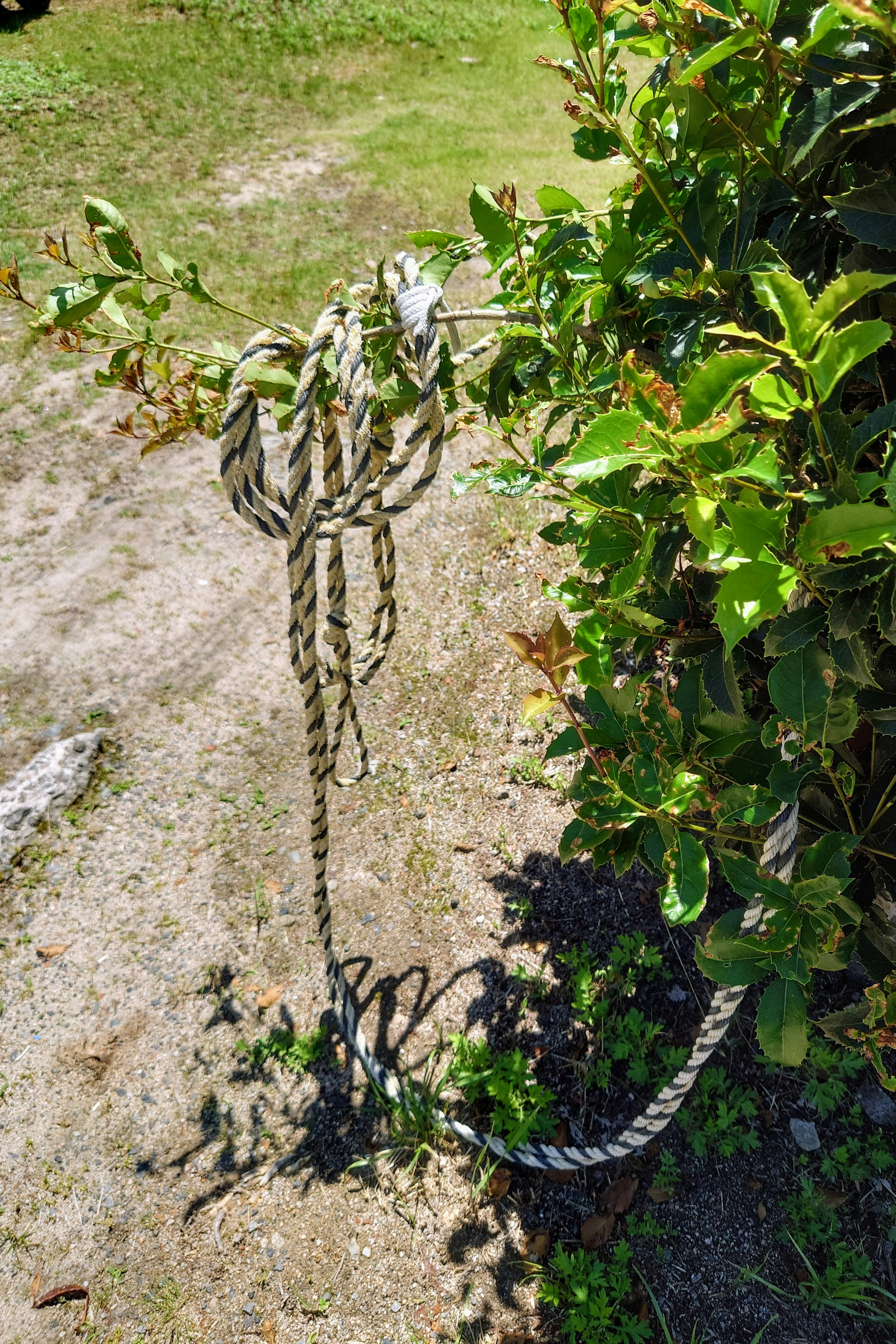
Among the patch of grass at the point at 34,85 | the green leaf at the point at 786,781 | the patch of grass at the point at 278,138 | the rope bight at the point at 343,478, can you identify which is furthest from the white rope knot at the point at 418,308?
the patch of grass at the point at 34,85

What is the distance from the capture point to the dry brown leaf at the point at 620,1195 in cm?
207

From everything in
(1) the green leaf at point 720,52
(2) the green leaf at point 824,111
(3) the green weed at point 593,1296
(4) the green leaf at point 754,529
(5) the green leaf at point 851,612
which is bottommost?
(3) the green weed at point 593,1296

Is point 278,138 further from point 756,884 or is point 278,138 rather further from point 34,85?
point 756,884

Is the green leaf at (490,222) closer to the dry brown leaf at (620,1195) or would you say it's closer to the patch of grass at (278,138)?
the dry brown leaf at (620,1195)

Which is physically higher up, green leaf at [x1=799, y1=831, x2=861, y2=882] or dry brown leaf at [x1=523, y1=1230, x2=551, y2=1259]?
green leaf at [x1=799, y1=831, x2=861, y2=882]

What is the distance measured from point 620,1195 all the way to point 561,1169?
0.50ft

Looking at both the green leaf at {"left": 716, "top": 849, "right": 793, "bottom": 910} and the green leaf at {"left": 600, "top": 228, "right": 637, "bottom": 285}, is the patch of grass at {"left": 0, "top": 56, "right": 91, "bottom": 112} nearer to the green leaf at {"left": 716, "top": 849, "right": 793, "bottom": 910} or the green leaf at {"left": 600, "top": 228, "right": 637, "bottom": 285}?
the green leaf at {"left": 600, "top": 228, "right": 637, "bottom": 285}

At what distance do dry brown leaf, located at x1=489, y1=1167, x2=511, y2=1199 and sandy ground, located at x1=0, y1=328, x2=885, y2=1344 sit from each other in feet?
0.06

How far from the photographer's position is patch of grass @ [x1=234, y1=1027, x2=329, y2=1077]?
239cm

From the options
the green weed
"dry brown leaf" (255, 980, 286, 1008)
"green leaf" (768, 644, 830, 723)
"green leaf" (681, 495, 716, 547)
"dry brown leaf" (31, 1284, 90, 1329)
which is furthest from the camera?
"dry brown leaf" (255, 980, 286, 1008)

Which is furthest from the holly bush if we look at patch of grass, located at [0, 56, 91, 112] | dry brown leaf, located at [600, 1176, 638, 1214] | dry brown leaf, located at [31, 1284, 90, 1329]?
patch of grass, located at [0, 56, 91, 112]

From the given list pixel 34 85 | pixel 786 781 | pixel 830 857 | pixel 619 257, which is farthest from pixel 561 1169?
pixel 34 85

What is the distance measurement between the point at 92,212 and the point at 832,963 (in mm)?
1792

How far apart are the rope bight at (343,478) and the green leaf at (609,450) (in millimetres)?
420
